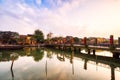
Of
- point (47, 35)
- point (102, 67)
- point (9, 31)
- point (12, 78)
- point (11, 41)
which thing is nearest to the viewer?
point (12, 78)

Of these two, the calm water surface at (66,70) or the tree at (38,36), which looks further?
the tree at (38,36)

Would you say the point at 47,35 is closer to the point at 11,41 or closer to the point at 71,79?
the point at 11,41

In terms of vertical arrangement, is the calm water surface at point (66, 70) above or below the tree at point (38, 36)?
below

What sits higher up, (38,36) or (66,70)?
(38,36)

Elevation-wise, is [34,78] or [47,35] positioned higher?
[47,35]

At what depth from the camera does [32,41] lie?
4547 inches

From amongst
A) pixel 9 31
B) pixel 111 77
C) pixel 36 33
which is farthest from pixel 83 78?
pixel 9 31

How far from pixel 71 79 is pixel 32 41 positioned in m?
102

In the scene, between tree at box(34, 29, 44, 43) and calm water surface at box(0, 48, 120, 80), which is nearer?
calm water surface at box(0, 48, 120, 80)

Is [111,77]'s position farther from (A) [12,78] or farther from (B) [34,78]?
(A) [12,78]

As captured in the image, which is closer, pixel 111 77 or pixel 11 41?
pixel 111 77

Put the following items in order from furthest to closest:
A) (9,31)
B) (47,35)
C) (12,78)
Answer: (9,31) < (47,35) < (12,78)

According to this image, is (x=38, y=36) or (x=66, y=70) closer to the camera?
(x=66, y=70)

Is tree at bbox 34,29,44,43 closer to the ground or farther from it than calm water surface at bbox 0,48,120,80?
farther from it
